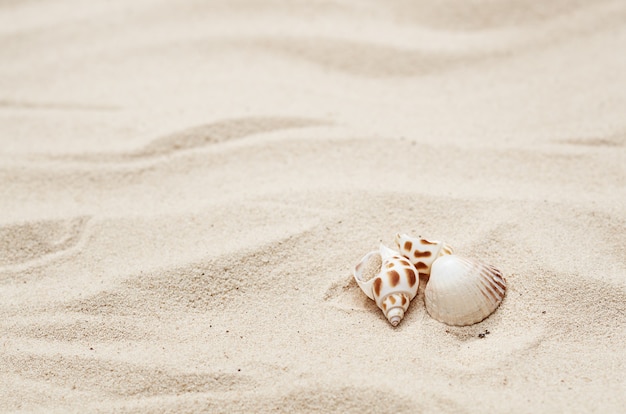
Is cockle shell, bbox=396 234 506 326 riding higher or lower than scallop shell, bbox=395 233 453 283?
lower

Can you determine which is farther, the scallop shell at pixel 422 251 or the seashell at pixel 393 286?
the scallop shell at pixel 422 251

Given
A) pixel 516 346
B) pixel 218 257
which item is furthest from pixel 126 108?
pixel 516 346

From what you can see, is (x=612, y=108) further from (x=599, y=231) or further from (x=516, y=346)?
(x=516, y=346)

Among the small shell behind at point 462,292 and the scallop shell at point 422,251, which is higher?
the scallop shell at point 422,251

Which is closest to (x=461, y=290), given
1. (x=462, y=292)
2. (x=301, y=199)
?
(x=462, y=292)

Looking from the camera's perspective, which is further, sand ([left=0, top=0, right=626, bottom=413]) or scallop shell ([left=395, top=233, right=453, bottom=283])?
scallop shell ([left=395, top=233, right=453, bottom=283])

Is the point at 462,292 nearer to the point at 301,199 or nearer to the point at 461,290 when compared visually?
the point at 461,290
